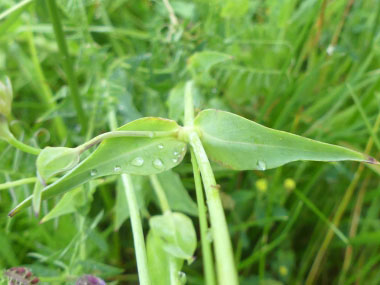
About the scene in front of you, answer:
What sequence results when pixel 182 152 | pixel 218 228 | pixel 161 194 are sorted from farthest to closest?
pixel 161 194 → pixel 182 152 → pixel 218 228

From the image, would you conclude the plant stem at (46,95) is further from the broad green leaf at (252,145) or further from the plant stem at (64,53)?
the broad green leaf at (252,145)

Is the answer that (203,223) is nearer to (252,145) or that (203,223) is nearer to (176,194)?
(252,145)

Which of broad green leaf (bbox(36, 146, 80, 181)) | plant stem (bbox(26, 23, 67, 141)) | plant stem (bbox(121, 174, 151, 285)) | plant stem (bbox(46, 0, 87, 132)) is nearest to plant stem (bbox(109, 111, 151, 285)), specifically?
plant stem (bbox(121, 174, 151, 285))

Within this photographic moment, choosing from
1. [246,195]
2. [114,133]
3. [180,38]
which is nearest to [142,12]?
[180,38]

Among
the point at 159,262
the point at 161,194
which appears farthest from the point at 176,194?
the point at 159,262

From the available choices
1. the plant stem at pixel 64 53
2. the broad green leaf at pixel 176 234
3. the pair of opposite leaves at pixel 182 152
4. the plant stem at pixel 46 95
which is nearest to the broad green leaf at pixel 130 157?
the pair of opposite leaves at pixel 182 152

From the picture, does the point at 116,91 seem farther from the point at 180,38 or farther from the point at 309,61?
the point at 309,61
